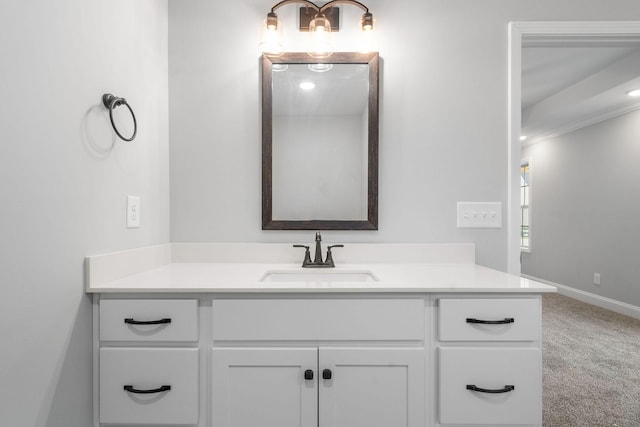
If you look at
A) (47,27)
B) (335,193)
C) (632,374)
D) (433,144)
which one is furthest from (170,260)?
(632,374)

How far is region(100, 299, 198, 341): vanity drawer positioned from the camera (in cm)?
112

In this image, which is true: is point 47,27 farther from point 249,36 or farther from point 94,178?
point 249,36

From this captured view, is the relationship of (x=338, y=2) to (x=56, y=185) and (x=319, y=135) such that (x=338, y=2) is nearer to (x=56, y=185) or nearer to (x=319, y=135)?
(x=319, y=135)

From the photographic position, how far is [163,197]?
1630mm

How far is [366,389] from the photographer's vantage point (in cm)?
112

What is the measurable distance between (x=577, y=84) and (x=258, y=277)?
3.89 metres

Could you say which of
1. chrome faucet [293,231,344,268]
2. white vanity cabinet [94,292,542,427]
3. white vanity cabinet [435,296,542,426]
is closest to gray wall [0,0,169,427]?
white vanity cabinet [94,292,542,427]

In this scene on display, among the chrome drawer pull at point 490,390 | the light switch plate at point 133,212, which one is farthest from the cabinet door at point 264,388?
the light switch plate at point 133,212

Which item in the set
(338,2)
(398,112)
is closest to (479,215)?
(398,112)

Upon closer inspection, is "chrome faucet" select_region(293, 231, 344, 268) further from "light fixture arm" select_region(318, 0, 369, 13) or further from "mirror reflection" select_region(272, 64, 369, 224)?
"light fixture arm" select_region(318, 0, 369, 13)

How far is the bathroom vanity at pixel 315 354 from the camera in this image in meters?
1.12

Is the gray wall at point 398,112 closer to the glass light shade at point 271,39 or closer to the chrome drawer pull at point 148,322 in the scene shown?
the glass light shade at point 271,39

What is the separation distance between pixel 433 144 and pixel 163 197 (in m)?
1.37

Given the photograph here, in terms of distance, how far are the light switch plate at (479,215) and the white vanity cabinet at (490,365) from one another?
610 mm
